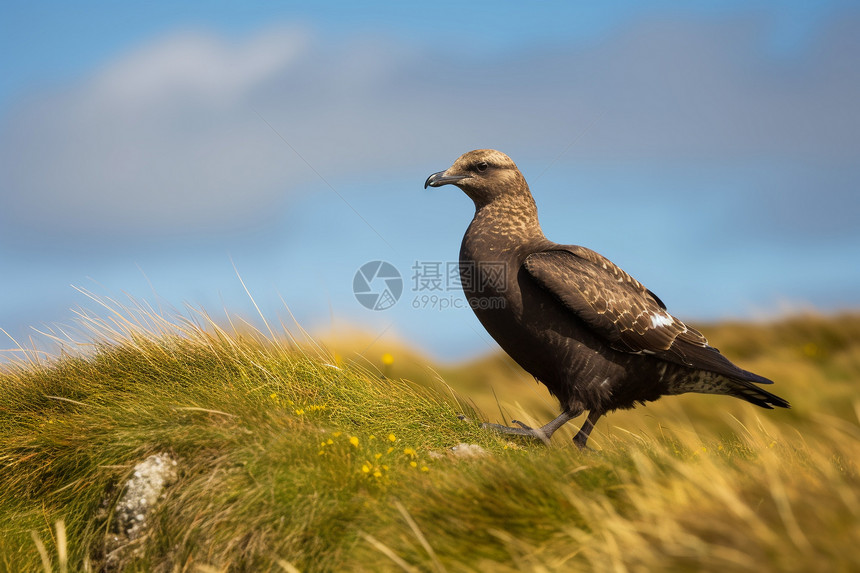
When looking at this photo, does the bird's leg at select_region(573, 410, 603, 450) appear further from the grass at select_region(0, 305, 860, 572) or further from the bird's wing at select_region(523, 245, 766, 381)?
the bird's wing at select_region(523, 245, 766, 381)

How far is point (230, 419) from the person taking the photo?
196 inches

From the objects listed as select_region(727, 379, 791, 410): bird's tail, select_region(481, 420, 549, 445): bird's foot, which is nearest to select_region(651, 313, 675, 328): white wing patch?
select_region(727, 379, 791, 410): bird's tail

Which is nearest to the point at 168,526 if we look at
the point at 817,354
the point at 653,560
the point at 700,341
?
the point at 653,560

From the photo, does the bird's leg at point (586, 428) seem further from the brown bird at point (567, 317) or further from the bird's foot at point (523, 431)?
the bird's foot at point (523, 431)

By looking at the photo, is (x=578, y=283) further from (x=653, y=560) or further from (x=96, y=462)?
(x=96, y=462)

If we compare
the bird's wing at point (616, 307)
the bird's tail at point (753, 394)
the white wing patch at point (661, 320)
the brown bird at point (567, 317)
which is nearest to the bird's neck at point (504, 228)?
the brown bird at point (567, 317)

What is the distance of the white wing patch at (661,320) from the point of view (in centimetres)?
629

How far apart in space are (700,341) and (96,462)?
557 cm

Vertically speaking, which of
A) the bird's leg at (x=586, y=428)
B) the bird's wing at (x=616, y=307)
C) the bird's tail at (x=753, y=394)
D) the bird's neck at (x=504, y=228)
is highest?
the bird's neck at (x=504, y=228)

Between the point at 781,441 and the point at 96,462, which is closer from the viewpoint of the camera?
the point at 96,462

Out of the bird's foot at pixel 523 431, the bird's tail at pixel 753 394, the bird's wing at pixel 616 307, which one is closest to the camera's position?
the bird's wing at pixel 616 307

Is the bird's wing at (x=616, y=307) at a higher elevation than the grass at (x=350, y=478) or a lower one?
higher

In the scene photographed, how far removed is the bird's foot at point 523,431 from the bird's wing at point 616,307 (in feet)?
3.47

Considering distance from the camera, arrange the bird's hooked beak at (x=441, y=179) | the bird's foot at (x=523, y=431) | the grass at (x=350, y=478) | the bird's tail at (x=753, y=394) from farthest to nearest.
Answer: the bird's hooked beak at (x=441, y=179)
the bird's tail at (x=753, y=394)
the bird's foot at (x=523, y=431)
the grass at (x=350, y=478)
